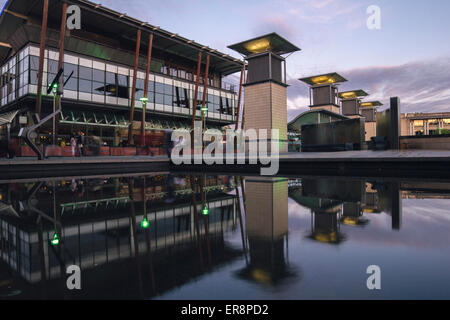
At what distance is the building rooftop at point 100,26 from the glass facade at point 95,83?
2954 millimetres

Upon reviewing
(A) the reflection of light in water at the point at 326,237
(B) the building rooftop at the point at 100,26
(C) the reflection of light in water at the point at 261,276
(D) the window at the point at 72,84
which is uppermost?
(B) the building rooftop at the point at 100,26

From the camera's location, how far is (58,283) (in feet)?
7.52

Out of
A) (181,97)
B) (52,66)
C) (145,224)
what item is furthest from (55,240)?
(181,97)

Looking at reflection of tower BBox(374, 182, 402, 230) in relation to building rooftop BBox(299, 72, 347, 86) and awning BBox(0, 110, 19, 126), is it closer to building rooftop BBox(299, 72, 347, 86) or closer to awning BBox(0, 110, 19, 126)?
awning BBox(0, 110, 19, 126)

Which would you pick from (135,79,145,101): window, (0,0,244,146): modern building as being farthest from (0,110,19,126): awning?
(135,79,145,101): window

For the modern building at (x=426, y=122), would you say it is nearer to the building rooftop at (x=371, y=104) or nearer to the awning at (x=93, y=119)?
the building rooftop at (x=371, y=104)

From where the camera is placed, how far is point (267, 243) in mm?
3285

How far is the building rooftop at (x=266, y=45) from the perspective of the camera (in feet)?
73.9

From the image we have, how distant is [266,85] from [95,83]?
19.2 m

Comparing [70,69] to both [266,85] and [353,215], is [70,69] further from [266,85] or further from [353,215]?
[353,215]

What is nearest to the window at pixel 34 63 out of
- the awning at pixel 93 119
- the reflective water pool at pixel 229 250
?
the awning at pixel 93 119

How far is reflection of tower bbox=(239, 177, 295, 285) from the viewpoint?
239cm
